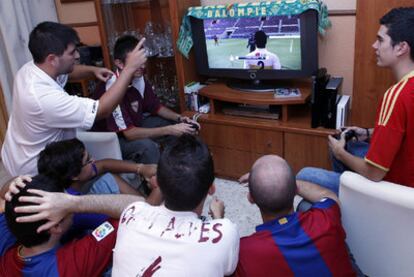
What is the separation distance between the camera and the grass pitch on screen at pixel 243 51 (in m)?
2.31

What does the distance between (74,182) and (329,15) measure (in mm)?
1856

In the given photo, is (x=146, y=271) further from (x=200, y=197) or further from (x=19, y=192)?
(x=19, y=192)

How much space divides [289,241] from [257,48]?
1.69m

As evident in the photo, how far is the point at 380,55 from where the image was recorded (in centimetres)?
141

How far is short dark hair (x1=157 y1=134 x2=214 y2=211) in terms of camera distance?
0.99m

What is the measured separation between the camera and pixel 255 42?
2.40 m

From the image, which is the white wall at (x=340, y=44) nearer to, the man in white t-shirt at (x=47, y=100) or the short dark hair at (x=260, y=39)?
the short dark hair at (x=260, y=39)

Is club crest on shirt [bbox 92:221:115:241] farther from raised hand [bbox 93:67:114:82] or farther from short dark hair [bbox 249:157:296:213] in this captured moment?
raised hand [bbox 93:67:114:82]

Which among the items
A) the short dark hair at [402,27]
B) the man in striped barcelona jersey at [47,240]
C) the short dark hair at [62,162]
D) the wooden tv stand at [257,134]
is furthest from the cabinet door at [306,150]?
the man in striped barcelona jersey at [47,240]

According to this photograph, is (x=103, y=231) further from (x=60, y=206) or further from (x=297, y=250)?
(x=297, y=250)

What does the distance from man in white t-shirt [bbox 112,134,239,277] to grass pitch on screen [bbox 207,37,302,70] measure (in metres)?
1.48

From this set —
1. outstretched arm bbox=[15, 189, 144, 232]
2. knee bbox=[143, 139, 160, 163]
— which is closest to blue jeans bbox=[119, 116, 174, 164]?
knee bbox=[143, 139, 160, 163]

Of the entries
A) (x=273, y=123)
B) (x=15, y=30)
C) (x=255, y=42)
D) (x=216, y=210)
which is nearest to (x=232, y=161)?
(x=273, y=123)

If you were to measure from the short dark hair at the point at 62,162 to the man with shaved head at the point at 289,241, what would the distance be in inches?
31.9
